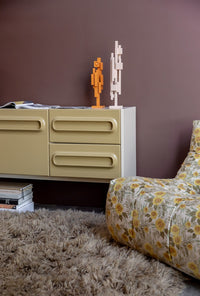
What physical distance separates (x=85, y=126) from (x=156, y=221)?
2.83 feet

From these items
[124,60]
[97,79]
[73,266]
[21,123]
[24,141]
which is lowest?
[73,266]

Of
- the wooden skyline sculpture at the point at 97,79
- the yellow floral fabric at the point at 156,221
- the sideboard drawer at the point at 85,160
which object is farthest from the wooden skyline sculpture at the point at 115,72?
the yellow floral fabric at the point at 156,221

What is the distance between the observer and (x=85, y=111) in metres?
2.41

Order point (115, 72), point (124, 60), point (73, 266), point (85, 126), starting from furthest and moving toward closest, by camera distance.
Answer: point (124, 60) < point (115, 72) < point (85, 126) < point (73, 266)

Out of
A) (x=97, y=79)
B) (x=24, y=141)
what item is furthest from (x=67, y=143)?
(x=97, y=79)

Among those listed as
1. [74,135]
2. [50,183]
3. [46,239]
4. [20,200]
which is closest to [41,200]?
[50,183]

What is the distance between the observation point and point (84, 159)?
245cm

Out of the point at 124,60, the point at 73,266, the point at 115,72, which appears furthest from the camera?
the point at 124,60

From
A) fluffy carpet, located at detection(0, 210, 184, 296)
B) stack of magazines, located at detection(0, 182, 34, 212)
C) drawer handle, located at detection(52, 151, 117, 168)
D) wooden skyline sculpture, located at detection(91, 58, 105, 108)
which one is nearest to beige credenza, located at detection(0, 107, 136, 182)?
drawer handle, located at detection(52, 151, 117, 168)

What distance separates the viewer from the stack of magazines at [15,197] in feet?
8.57

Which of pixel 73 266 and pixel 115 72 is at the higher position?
pixel 115 72

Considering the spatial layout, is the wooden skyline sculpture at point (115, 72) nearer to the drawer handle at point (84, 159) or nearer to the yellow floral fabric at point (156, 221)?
the drawer handle at point (84, 159)

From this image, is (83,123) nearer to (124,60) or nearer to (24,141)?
(24,141)

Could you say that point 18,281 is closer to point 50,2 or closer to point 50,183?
point 50,183
